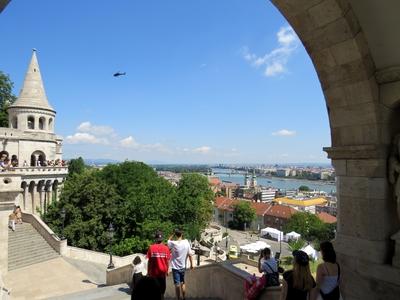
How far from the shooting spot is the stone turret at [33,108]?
31125mm

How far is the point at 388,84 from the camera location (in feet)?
12.7

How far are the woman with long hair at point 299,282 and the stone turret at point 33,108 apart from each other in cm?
3255

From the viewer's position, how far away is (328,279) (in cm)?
342

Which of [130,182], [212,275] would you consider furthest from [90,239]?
[212,275]

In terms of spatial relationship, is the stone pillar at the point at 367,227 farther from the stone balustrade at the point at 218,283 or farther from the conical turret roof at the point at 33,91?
the conical turret roof at the point at 33,91

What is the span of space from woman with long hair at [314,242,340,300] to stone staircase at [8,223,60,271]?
16.5 metres

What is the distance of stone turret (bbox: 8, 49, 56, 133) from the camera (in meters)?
31.1

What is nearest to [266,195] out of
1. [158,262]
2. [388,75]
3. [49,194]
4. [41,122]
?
[49,194]

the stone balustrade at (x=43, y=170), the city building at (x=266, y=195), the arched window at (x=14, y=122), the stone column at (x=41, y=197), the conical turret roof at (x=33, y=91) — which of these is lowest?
the city building at (x=266, y=195)

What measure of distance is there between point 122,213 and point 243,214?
5830 centimetres

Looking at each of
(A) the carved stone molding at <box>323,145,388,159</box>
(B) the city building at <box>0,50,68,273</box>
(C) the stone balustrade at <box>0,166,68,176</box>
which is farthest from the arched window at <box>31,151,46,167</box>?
(A) the carved stone molding at <box>323,145,388,159</box>

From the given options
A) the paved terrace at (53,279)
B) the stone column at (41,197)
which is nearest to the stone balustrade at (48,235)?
the paved terrace at (53,279)

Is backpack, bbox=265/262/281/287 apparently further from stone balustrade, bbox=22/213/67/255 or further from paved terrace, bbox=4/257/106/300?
stone balustrade, bbox=22/213/67/255

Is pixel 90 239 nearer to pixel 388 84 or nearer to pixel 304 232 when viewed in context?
pixel 388 84
